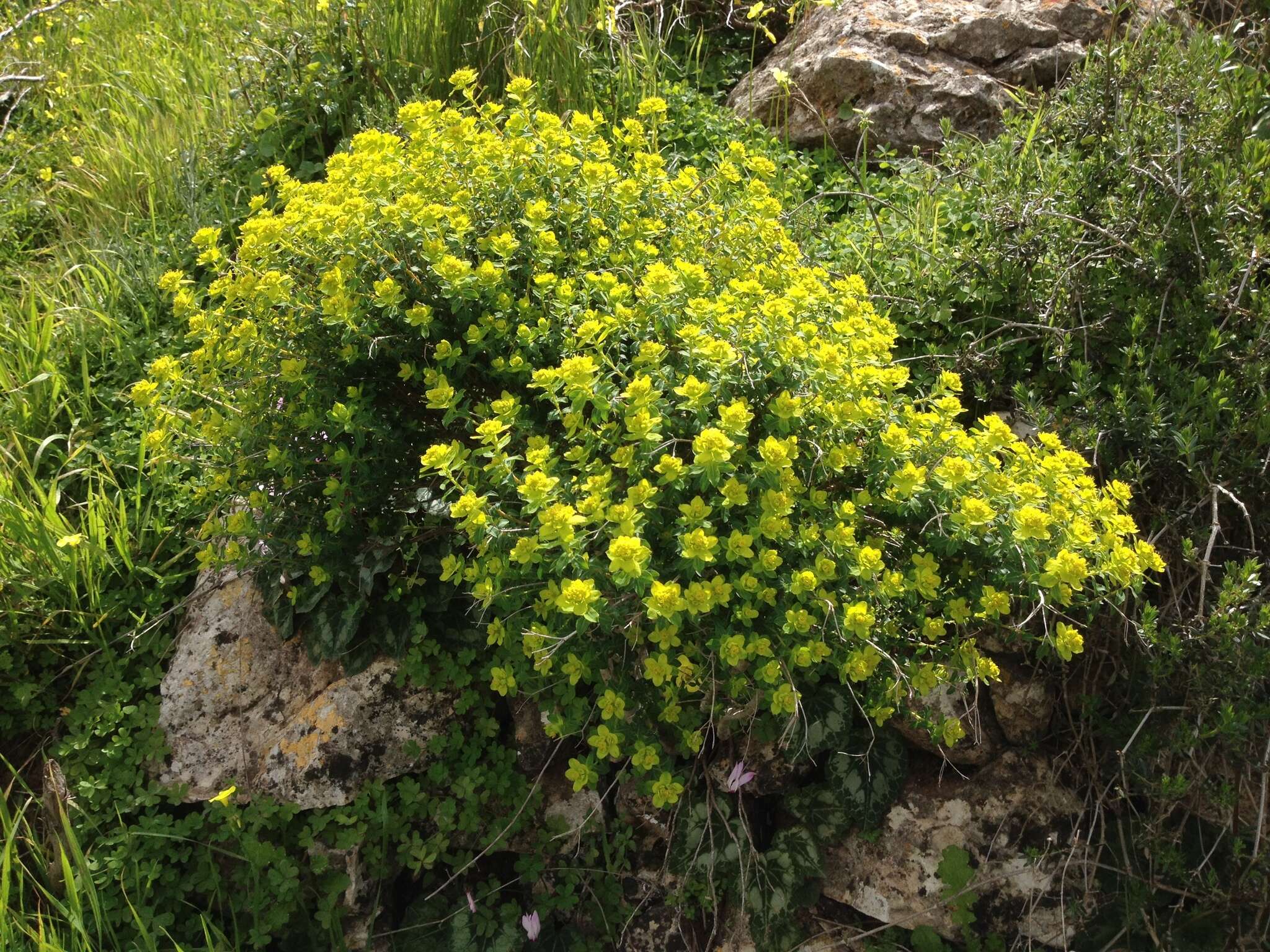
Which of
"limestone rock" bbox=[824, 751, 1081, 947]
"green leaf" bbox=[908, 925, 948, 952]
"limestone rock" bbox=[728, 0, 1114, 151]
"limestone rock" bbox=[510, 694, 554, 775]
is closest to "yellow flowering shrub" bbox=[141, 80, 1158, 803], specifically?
"limestone rock" bbox=[510, 694, 554, 775]

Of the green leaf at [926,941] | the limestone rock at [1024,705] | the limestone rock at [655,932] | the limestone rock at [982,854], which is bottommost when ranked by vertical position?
the limestone rock at [655,932]

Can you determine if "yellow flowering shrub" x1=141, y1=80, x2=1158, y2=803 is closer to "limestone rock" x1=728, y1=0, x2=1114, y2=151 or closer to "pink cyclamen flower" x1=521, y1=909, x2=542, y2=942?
"pink cyclamen flower" x1=521, y1=909, x2=542, y2=942

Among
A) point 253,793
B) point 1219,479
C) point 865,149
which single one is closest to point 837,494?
point 1219,479

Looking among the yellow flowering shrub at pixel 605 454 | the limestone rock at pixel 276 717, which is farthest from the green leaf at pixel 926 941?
the limestone rock at pixel 276 717

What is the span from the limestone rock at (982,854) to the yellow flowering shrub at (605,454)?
→ 34 cm

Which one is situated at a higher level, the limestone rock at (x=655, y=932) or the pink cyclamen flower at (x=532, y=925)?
the pink cyclamen flower at (x=532, y=925)

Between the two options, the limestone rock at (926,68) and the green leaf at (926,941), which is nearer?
the green leaf at (926,941)

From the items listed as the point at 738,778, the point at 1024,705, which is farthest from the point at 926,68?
the point at 738,778

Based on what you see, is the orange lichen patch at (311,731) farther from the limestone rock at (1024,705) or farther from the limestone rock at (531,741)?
the limestone rock at (1024,705)

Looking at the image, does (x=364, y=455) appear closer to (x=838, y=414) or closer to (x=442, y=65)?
(x=838, y=414)

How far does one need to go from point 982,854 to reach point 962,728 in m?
0.30

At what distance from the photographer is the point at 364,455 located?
2.47 meters

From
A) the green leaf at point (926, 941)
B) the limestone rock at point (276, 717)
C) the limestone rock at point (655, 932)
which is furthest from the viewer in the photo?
the limestone rock at point (276, 717)

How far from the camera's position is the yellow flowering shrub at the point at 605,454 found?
203 cm
